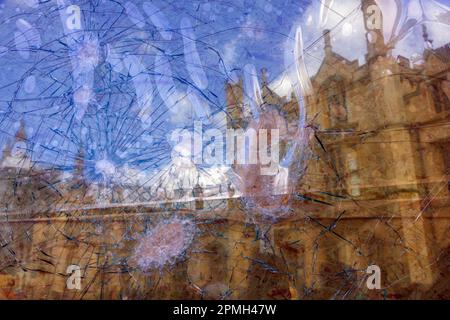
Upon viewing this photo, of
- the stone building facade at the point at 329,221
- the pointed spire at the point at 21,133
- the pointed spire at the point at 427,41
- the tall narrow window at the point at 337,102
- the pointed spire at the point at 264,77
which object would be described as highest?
the pointed spire at the point at 427,41

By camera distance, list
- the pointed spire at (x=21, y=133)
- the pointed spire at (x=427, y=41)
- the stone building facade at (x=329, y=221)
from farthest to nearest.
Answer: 1. the pointed spire at (x=21, y=133)
2. the pointed spire at (x=427, y=41)
3. the stone building facade at (x=329, y=221)

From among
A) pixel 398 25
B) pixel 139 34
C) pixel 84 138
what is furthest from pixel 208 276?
pixel 398 25

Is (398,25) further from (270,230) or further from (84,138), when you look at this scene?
(84,138)

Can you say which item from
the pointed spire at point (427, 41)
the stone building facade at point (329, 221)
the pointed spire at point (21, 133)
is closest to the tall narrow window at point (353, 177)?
the stone building facade at point (329, 221)

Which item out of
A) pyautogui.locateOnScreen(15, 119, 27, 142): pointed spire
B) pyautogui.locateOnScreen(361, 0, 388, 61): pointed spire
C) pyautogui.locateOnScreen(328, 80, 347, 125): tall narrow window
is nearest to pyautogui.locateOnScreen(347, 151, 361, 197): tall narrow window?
pyautogui.locateOnScreen(328, 80, 347, 125): tall narrow window

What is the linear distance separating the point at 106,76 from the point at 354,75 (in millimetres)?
1565

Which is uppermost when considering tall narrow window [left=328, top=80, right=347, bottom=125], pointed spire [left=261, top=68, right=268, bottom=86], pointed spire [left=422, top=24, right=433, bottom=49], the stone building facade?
pointed spire [left=422, top=24, right=433, bottom=49]

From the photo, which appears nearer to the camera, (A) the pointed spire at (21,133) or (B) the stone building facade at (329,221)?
(B) the stone building facade at (329,221)

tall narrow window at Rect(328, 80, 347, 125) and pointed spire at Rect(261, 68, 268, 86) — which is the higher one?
pointed spire at Rect(261, 68, 268, 86)

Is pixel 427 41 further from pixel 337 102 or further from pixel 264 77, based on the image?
pixel 264 77

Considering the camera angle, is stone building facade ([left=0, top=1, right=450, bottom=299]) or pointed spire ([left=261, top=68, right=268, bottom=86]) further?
pointed spire ([left=261, top=68, right=268, bottom=86])

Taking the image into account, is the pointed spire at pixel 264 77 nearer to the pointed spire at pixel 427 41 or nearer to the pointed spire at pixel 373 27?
the pointed spire at pixel 373 27

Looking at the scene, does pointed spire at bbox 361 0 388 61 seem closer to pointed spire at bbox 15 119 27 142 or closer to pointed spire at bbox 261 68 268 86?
pointed spire at bbox 261 68 268 86

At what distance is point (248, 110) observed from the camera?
5.98ft
